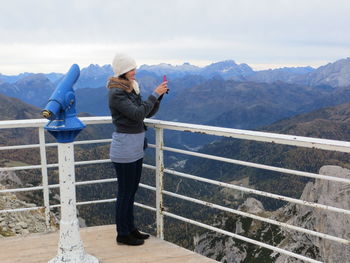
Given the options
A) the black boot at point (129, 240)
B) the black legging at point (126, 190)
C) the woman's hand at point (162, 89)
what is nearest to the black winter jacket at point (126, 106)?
the woman's hand at point (162, 89)

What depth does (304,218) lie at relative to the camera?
55594 millimetres

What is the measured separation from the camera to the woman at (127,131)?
383 centimetres

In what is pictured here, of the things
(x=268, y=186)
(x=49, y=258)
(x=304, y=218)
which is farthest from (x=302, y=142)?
(x=268, y=186)

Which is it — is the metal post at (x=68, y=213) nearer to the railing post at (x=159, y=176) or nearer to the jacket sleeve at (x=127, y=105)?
the jacket sleeve at (x=127, y=105)

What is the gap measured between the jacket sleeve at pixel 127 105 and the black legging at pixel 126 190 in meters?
0.63

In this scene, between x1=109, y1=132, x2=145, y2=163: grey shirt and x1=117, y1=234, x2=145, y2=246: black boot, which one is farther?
x1=117, y1=234, x2=145, y2=246: black boot

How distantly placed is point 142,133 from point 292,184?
150 meters

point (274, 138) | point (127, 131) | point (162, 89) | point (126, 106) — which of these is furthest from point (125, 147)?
point (274, 138)

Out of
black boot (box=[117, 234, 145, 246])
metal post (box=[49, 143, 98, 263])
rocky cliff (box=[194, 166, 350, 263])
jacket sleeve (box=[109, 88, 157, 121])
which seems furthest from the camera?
rocky cliff (box=[194, 166, 350, 263])

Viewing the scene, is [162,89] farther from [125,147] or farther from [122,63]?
[125,147]

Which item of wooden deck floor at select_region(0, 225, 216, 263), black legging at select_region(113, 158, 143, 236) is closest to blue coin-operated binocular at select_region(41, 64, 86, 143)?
black legging at select_region(113, 158, 143, 236)

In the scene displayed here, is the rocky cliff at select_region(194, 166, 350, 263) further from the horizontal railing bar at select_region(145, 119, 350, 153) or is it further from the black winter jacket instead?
the black winter jacket

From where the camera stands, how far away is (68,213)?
12.2 feet

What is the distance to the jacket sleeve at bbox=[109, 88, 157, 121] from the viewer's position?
3783 mm
